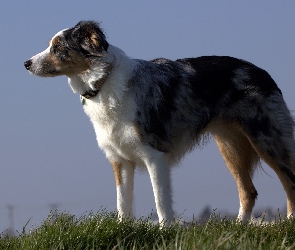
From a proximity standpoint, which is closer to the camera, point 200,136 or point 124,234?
point 124,234

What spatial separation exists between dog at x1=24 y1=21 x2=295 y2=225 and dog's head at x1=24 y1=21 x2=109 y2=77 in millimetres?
11

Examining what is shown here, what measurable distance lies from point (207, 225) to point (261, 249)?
1594 mm

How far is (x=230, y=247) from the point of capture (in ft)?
17.3

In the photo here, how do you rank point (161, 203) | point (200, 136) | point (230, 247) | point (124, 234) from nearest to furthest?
point (230, 247), point (124, 234), point (161, 203), point (200, 136)

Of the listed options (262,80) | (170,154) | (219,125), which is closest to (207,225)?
(170,154)

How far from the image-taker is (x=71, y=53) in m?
7.87

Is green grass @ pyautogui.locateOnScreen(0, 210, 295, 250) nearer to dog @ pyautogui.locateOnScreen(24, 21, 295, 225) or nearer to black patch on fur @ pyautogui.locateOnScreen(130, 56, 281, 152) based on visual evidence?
dog @ pyautogui.locateOnScreen(24, 21, 295, 225)

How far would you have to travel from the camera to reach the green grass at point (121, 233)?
6.42 metres

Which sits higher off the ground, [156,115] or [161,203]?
[156,115]

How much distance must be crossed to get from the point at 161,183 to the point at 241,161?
1515 millimetres

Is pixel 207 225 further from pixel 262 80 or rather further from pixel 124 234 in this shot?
pixel 262 80

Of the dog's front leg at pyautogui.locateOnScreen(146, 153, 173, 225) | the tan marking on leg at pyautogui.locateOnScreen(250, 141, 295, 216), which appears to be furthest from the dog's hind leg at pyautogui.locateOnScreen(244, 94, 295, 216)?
the dog's front leg at pyautogui.locateOnScreen(146, 153, 173, 225)

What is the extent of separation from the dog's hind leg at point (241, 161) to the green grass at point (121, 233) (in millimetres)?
1590

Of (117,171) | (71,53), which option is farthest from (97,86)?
(117,171)
